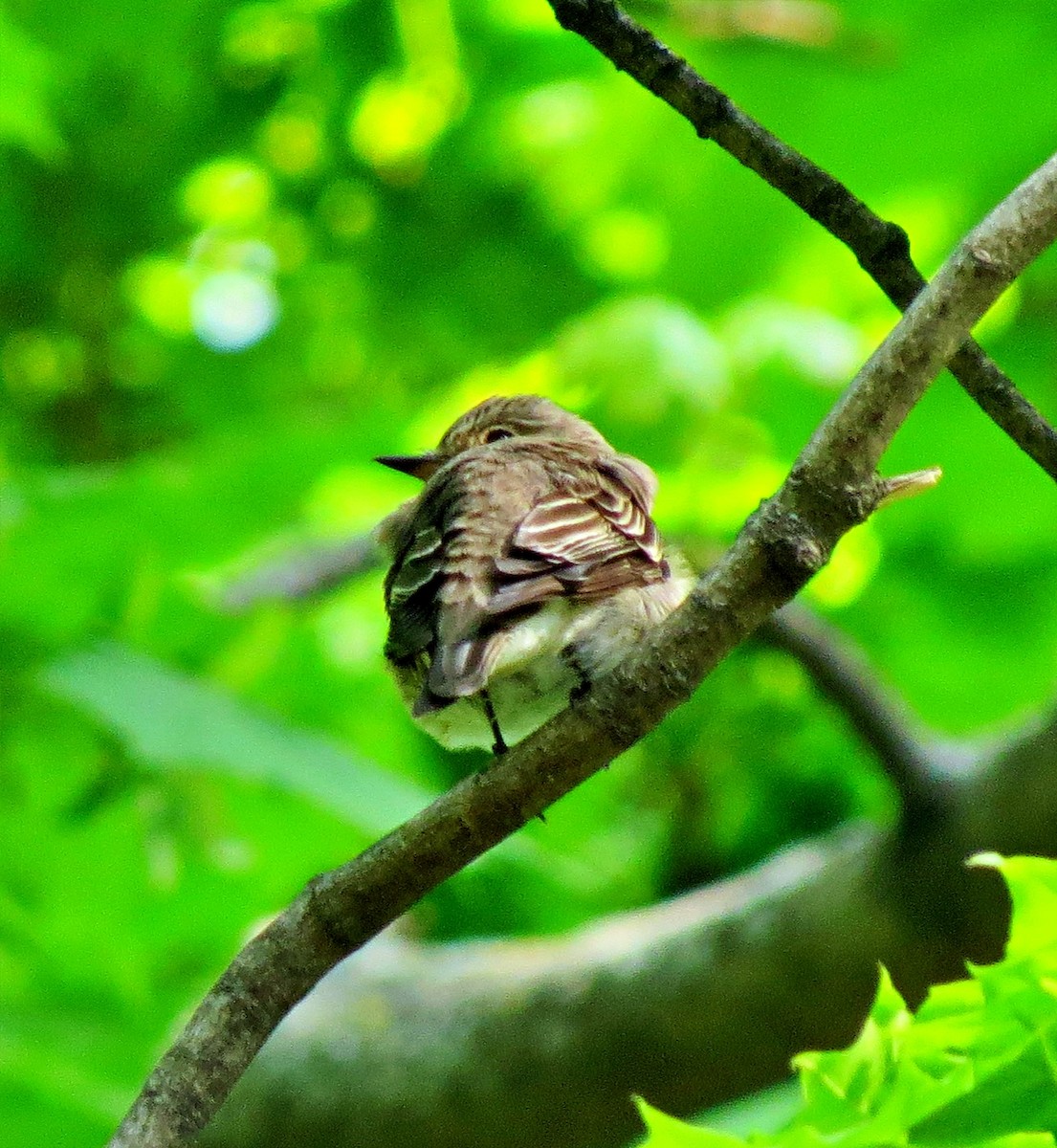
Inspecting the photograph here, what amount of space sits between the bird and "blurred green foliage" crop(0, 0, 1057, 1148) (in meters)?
0.99

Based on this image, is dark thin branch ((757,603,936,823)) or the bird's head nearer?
the bird's head

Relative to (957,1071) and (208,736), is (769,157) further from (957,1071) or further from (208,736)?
(208,736)

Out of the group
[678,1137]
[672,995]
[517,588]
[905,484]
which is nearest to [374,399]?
[672,995]

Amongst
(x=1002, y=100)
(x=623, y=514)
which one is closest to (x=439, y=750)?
(x=1002, y=100)

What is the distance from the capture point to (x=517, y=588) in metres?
2.69

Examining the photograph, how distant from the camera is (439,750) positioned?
6.77 meters

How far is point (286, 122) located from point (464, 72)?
3.76 feet

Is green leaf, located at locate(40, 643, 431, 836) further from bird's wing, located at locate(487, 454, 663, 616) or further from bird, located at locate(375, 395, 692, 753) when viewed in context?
bird's wing, located at locate(487, 454, 663, 616)

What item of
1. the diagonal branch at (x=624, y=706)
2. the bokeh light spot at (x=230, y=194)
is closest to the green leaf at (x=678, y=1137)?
the diagonal branch at (x=624, y=706)

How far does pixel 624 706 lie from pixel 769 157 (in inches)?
29.5

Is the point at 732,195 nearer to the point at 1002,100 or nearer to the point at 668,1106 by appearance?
the point at 1002,100

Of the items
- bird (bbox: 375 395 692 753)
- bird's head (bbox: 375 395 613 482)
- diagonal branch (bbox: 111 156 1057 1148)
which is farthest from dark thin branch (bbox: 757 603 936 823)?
diagonal branch (bbox: 111 156 1057 1148)

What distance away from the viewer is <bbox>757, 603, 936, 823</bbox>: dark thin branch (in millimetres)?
5020

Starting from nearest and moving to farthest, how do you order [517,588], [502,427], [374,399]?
[517,588]
[502,427]
[374,399]
